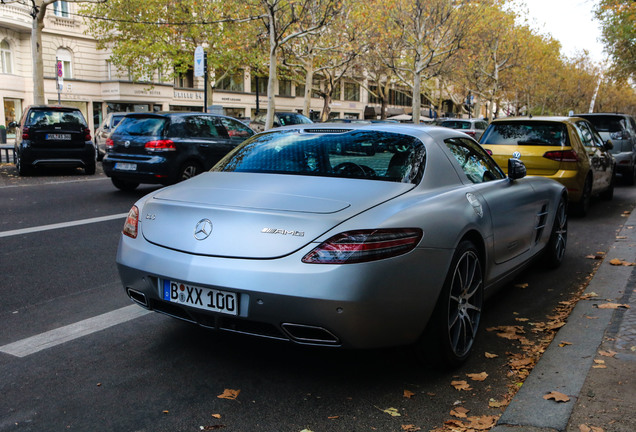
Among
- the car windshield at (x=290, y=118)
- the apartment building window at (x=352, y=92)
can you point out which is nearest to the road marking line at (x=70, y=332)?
the car windshield at (x=290, y=118)

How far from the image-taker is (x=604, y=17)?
80.1 feet

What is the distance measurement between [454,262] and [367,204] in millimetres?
650

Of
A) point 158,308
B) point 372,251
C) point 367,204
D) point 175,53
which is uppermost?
point 175,53

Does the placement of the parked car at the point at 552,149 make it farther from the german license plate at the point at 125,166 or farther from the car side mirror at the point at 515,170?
the german license plate at the point at 125,166

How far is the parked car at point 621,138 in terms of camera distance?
1477cm

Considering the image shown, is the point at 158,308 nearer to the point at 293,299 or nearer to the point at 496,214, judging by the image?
the point at 293,299

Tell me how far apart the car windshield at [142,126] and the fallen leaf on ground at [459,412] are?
9.18m

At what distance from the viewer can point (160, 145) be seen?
36.2 feet

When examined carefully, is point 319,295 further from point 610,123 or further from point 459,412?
point 610,123

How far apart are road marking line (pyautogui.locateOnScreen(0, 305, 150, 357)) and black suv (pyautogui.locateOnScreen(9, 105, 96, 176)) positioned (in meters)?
11.3

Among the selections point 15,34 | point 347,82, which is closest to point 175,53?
point 15,34

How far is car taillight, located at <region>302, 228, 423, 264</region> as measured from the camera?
2936 millimetres

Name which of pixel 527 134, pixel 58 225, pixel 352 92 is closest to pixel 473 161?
pixel 527 134

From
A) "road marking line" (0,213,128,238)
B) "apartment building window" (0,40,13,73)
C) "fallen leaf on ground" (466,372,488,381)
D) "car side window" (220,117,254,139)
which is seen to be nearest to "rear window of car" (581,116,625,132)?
"car side window" (220,117,254,139)
